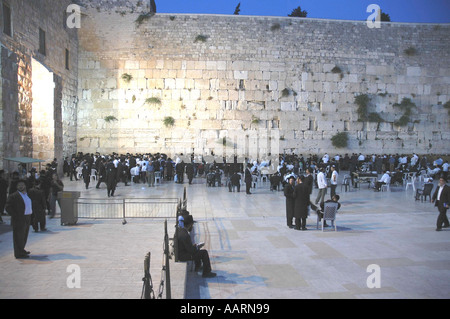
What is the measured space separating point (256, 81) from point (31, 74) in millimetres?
11944

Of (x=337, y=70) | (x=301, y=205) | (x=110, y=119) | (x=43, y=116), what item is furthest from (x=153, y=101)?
(x=301, y=205)

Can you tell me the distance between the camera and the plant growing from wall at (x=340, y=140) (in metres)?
21.7

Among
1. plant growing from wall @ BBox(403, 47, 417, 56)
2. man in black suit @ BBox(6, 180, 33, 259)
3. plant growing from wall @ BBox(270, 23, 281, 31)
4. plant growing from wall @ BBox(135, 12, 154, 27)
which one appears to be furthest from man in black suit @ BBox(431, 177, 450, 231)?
plant growing from wall @ BBox(135, 12, 154, 27)

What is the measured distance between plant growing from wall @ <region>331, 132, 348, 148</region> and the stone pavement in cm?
1186

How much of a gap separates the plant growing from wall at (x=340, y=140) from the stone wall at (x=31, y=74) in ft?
49.9

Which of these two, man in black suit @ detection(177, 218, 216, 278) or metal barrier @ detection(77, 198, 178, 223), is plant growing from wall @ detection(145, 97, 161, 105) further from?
man in black suit @ detection(177, 218, 216, 278)

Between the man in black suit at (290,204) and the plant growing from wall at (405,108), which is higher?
the plant growing from wall at (405,108)

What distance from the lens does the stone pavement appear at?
470 cm

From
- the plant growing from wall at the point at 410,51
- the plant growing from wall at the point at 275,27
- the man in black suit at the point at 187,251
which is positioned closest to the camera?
the man in black suit at the point at 187,251

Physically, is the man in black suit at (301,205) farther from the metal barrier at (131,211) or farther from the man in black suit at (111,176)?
the man in black suit at (111,176)

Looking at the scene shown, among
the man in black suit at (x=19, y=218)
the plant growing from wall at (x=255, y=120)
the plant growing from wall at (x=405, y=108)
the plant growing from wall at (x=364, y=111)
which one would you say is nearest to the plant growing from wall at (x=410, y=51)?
the plant growing from wall at (x=405, y=108)

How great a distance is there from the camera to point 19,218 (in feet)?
19.5
